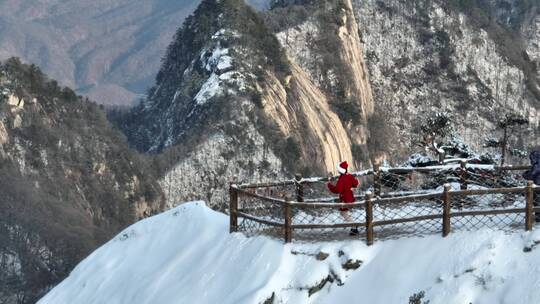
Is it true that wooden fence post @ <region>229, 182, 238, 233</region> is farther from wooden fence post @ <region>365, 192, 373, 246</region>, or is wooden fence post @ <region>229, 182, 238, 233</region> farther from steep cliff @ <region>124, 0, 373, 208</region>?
steep cliff @ <region>124, 0, 373, 208</region>

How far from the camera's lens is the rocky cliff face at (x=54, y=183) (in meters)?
82.2

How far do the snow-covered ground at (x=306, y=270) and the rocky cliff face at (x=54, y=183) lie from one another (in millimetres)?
56333

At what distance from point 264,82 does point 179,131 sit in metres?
13.0

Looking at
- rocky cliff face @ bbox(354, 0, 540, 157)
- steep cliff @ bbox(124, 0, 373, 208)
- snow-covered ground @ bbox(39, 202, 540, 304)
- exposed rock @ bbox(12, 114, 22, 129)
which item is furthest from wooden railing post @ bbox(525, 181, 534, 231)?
rocky cliff face @ bbox(354, 0, 540, 157)

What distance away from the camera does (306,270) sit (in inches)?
763

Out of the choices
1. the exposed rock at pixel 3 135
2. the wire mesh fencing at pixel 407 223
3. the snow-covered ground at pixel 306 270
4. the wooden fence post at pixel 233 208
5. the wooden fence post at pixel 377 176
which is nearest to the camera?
the snow-covered ground at pixel 306 270

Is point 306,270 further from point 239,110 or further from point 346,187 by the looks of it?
point 239,110

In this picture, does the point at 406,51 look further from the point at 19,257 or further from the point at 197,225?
the point at 197,225

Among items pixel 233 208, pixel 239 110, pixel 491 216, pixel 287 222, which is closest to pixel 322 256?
pixel 287 222

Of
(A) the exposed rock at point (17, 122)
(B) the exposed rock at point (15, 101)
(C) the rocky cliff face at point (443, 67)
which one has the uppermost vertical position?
(C) the rocky cliff face at point (443, 67)

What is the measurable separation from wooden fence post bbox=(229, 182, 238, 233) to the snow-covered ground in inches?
12.1

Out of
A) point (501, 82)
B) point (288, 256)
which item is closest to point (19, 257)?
point (288, 256)

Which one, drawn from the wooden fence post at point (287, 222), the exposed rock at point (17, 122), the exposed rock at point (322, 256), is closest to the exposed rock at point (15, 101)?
the exposed rock at point (17, 122)

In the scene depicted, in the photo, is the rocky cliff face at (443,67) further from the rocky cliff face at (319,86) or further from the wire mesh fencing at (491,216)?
the wire mesh fencing at (491,216)
